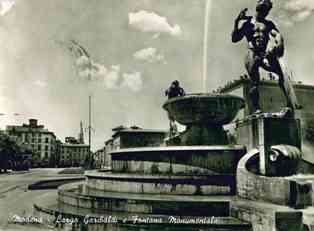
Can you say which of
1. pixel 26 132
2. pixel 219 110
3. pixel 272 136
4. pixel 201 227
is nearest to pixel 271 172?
pixel 272 136

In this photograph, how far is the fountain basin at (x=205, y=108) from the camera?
9938 millimetres

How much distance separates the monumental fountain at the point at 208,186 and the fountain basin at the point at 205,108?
0.03 m

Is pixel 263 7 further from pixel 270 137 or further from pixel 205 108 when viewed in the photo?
pixel 270 137

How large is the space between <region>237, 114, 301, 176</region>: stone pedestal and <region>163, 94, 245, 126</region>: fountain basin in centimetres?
208

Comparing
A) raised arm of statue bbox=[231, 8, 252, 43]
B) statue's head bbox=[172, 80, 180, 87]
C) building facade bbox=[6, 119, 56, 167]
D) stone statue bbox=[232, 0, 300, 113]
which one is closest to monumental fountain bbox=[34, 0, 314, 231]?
stone statue bbox=[232, 0, 300, 113]

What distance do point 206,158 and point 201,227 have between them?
276cm

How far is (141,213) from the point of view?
247 inches

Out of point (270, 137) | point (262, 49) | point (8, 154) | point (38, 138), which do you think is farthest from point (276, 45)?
point (38, 138)

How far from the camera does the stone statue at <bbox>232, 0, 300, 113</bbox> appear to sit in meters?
8.30

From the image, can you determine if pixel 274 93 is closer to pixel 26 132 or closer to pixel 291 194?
pixel 291 194

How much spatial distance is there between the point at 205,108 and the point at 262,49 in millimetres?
2649

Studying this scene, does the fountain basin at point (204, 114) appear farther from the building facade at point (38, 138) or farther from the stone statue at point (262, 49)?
the building facade at point (38, 138)

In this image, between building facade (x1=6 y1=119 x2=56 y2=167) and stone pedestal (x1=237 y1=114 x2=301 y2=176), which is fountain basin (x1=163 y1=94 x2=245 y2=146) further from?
building facade (x1=6 y1=119 x2=56 y2=167)

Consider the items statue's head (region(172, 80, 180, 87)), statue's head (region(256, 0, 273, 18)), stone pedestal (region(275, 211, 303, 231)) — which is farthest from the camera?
statue's head (region(172, 80, 180, 87))
